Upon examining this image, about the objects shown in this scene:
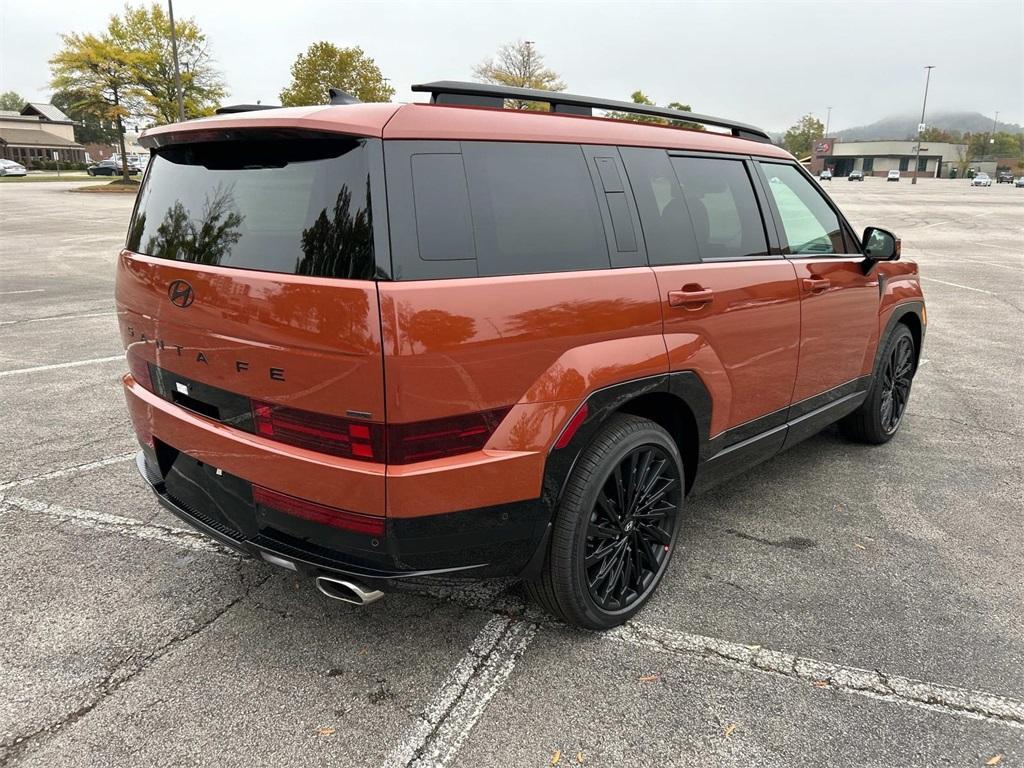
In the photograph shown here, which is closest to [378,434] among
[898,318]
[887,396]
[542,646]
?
[542,646]

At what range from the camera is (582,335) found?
241cm

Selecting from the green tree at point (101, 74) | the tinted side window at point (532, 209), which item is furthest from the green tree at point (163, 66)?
the tinted side window at point (532, 209)

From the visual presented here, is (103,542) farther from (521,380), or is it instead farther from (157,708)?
(521,380)

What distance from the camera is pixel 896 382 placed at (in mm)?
4844

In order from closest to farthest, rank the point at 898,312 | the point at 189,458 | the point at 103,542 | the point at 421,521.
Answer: the point at 421,521
the point at 189,458
the point at 103,542
the point at 898,312

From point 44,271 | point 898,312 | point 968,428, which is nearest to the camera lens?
point 898,312

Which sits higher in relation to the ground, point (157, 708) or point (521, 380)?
point (521, 380)

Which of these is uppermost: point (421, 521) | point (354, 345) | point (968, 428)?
point (354, 345)

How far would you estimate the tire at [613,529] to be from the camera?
8.29 ft

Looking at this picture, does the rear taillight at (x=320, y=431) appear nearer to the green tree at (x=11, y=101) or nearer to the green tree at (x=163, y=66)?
the green tree at (x=163, y=66)

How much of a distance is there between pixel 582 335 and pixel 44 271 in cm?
1332

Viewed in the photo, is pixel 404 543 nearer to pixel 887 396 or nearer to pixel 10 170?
pixel 887 396

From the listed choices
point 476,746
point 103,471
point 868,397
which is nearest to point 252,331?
point 476,746

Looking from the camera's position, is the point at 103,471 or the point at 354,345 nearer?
the point at 354,345
